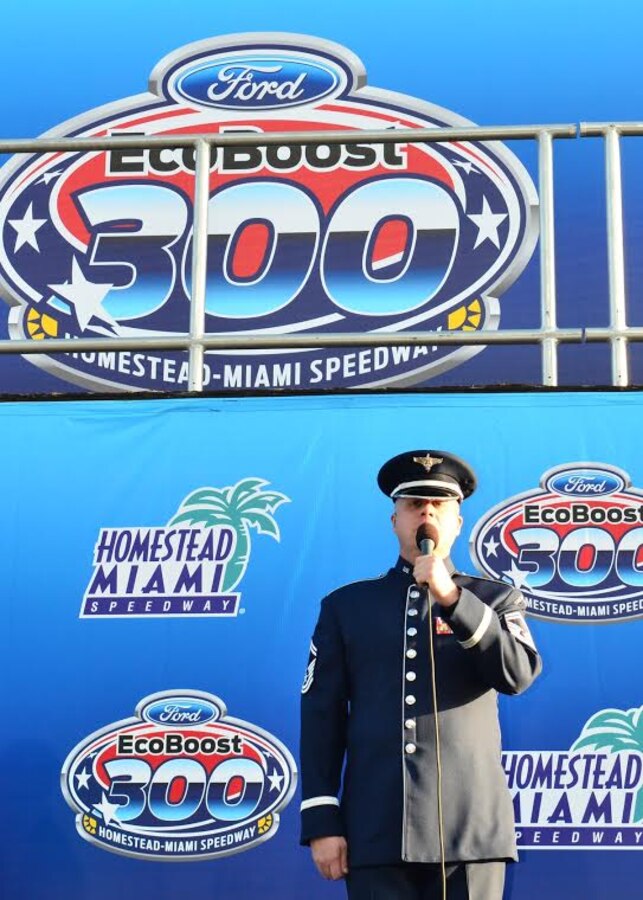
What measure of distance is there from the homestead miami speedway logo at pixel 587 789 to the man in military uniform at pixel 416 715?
1114 millimetres

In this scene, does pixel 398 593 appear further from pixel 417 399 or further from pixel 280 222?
pixel 280 222

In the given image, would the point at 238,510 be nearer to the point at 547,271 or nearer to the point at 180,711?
the point at 180,711

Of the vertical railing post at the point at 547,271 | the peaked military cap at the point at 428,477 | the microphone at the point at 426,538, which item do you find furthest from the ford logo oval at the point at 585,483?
the microphone at the point at 426,538

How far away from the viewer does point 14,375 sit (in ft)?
21.1

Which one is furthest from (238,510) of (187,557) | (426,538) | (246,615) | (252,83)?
(252,83)

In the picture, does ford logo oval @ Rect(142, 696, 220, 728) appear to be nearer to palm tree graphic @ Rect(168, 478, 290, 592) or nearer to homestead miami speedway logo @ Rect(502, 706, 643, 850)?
palm tree graphic @ Rect(168, 478, 290, 592)

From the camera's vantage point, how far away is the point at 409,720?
10.5 feet

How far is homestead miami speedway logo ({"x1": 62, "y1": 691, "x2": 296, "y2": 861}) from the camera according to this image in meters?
4.36

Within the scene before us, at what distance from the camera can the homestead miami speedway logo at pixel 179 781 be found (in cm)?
436

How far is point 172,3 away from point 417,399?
309 centimetres

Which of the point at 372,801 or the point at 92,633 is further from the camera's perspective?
the point at 92,633

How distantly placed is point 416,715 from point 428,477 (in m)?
0.53

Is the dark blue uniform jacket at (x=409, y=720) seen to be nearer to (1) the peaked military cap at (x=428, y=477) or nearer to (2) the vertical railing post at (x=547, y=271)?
(1) the peaked military cap at (x=428, y=477)

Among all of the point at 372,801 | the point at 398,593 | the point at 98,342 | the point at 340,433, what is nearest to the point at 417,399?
the point at 340,433
